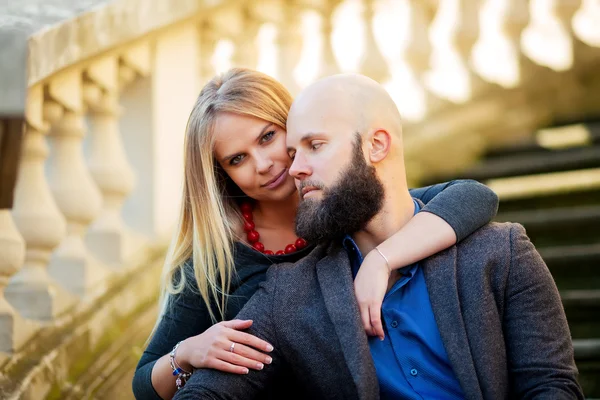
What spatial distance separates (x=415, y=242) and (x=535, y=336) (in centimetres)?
41

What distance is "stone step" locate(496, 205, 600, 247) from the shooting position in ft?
14.7

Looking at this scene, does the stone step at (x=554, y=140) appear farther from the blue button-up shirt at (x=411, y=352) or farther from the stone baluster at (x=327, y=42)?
the blue button-up shirt at (x=411, y=352)

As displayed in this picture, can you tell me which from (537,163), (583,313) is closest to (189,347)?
(583,313)

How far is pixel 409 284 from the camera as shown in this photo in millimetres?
2504

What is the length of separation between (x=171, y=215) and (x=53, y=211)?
28.5 inches

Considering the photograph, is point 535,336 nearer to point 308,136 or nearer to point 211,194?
point 308,136

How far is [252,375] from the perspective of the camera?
2.43 m

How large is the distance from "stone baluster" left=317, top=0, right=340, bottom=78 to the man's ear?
6.40 feet

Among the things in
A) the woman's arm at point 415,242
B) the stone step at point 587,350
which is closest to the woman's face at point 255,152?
the woman's arm at point 415,242

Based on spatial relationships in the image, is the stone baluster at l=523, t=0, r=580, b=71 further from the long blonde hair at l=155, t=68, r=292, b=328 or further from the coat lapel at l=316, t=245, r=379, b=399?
the coat lapel at l=316, t=245, r=379, b=399

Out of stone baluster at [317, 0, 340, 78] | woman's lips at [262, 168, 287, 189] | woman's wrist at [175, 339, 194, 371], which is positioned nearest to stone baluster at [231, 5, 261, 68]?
stone baluster at [317, 0, 340, 78]

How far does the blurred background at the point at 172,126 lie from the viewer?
9.95ft

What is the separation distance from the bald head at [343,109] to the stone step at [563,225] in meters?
2.15

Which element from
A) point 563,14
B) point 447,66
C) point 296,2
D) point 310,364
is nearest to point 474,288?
point 310,364
